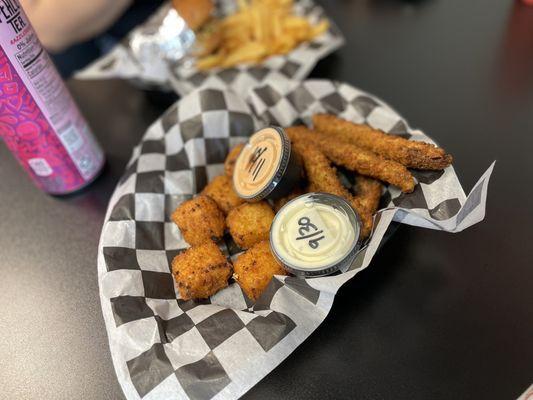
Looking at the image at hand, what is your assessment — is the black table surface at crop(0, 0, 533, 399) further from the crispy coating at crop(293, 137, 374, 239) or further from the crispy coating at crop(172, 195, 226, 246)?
the crispy coating at crop(172, 195, 226, 246)

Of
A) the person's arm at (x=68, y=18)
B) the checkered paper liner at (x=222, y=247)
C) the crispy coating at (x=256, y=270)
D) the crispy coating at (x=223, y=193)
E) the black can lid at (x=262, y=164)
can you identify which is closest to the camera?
the checkered paper liner at (x=222, y=247)

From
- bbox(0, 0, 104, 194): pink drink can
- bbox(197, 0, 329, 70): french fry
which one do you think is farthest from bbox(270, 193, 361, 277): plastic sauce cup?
bbox(197, 0, 329, 70): french fry

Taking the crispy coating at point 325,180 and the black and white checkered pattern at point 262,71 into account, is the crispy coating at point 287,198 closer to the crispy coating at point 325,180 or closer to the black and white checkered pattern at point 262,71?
the crispy coating at point 325,180

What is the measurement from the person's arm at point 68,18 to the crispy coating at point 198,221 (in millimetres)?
1321

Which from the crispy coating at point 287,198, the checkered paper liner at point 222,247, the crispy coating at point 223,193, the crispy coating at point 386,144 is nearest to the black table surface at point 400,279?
the checkered paper liner at point 222,247

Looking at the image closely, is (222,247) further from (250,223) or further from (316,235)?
(316,235)

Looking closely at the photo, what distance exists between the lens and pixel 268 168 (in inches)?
54.7

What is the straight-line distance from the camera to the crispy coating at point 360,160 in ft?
4.35

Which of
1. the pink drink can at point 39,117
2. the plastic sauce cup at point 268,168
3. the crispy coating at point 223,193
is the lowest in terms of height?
the crispy coating at point 223,193

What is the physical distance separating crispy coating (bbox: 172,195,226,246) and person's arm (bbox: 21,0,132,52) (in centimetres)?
132

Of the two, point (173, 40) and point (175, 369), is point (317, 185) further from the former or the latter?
point (173, 40)

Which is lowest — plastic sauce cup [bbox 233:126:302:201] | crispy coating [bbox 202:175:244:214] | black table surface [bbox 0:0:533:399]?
black table surface [bbox 0:0:533:399]

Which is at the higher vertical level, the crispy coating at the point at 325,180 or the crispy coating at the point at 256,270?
the crispy coating at the point at 325,180

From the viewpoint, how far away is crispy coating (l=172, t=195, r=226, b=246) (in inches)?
55.9
